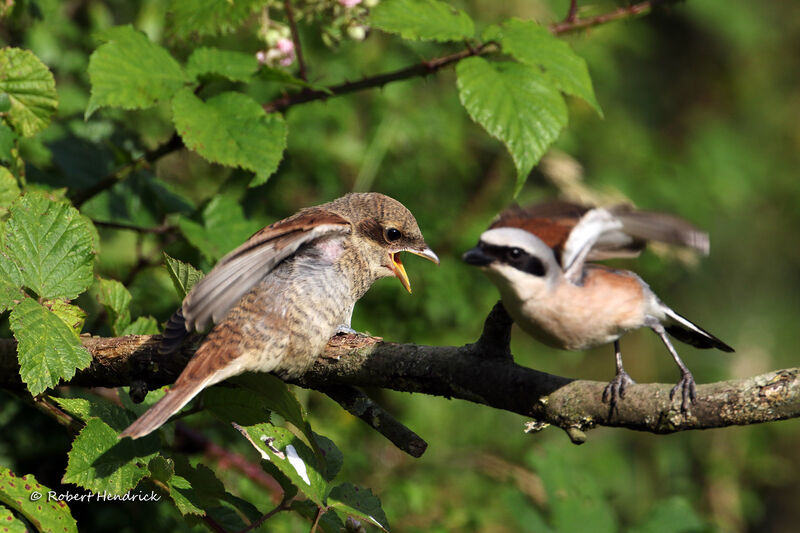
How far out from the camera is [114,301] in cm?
290

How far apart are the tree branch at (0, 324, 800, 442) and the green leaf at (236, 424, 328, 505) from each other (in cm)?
27

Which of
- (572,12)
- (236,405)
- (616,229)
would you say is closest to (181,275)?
(236,405)

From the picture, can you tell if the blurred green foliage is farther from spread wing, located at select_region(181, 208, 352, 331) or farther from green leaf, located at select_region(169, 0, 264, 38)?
spread wing, located at select_region(181, 208, 352, 331)

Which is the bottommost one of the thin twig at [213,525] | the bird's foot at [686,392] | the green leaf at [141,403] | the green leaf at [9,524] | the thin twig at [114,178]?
the thin twig at [213,525]

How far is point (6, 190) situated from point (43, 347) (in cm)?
75

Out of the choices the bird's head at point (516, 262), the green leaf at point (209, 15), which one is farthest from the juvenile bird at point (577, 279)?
the green leaf at point (209, 15)

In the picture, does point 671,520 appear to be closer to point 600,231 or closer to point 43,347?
point 600,231

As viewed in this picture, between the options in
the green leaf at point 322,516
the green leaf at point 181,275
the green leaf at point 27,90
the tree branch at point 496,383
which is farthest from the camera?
the green leaf at point 27,90

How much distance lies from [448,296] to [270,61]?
1.67 metres

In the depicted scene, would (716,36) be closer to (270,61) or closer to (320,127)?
(320,127)

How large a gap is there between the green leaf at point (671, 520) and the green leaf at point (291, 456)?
2060 mm

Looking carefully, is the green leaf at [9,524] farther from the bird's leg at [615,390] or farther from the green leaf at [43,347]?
the bird's leg at [615,390]

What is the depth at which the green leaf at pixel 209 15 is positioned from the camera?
322 cm

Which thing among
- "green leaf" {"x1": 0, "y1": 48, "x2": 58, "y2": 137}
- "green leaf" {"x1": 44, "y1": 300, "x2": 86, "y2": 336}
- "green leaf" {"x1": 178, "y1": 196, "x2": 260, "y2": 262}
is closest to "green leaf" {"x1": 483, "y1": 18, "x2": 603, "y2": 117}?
"green leaf" {"x1": 178, "y1": 196, "x2": 260, "y2": 262}
